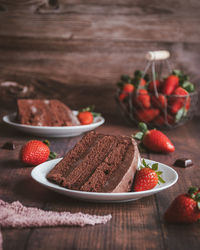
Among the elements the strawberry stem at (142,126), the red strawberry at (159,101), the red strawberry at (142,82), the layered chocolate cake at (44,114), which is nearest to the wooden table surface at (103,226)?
the strawberry stem at (142,126)

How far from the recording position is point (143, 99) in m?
2.15

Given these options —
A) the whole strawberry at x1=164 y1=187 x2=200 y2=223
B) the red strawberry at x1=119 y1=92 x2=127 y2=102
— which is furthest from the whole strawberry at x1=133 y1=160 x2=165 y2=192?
the red strawberry at x1=119 y1=92 x2=127 y2=102

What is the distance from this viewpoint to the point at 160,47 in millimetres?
2652

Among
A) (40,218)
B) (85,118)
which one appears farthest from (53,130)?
(40,218)

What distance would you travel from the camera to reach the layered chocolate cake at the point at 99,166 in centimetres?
111

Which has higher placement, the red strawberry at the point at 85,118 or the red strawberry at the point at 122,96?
the red strawberry at the point at 122,96

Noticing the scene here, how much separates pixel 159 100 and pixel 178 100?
0.35 ft

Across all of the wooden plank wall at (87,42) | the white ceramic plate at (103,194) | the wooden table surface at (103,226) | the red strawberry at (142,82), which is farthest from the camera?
the wooden plank wall at (87,42)

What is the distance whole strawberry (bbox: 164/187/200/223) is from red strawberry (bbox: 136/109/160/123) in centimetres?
121

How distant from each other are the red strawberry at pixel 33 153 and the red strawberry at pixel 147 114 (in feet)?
2.78

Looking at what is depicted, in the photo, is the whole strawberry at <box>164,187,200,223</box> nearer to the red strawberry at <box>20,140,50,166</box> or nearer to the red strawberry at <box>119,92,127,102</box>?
the red strawberry at <box>20,140,50,166</box>

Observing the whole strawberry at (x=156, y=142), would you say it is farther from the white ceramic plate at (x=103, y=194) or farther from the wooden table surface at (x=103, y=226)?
the white ceramic plate at (x=103, y=194)

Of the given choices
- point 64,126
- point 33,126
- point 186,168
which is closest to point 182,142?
point 186,168

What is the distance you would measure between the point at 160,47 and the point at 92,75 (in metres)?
0.50
